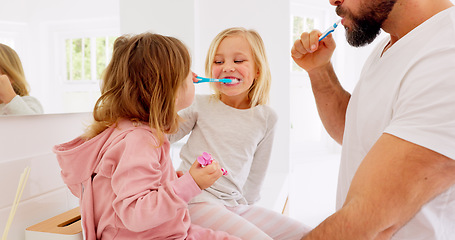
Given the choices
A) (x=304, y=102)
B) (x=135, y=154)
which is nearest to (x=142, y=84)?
(x=135, y=154)

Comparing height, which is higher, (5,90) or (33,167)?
(5,90)

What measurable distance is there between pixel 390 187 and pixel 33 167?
1.02 metres

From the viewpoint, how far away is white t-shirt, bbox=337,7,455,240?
785mm

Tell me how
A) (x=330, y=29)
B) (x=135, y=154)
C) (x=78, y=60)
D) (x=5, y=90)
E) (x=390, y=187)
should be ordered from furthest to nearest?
1. (x=78, y=60)
2. (x=330, y=29)
3. (x=5, y=90)
4. (x=135, y=154)
5. (x=390, y=187)

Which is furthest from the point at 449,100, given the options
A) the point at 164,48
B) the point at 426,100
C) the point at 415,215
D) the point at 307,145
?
the point at 307,145

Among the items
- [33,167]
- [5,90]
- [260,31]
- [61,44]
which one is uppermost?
[260,31]

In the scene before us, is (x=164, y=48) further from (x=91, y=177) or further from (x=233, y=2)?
(x=233, y=2)

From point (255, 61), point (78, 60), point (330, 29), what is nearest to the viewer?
point (330, 29)

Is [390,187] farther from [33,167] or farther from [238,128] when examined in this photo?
[33,167]

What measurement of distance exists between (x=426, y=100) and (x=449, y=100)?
4 centimetres

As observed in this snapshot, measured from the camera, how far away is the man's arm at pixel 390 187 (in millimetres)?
796

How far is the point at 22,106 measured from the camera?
44.0 inches

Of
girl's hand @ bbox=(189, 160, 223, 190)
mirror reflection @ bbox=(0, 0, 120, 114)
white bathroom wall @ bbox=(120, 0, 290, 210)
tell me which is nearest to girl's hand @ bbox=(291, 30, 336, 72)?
girl's hand @ bbox=(189, 160, 223, 190)

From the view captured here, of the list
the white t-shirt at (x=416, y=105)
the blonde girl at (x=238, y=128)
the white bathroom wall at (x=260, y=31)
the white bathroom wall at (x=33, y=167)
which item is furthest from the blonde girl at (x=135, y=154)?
the white bathroom wall at (x=260, y=31)
